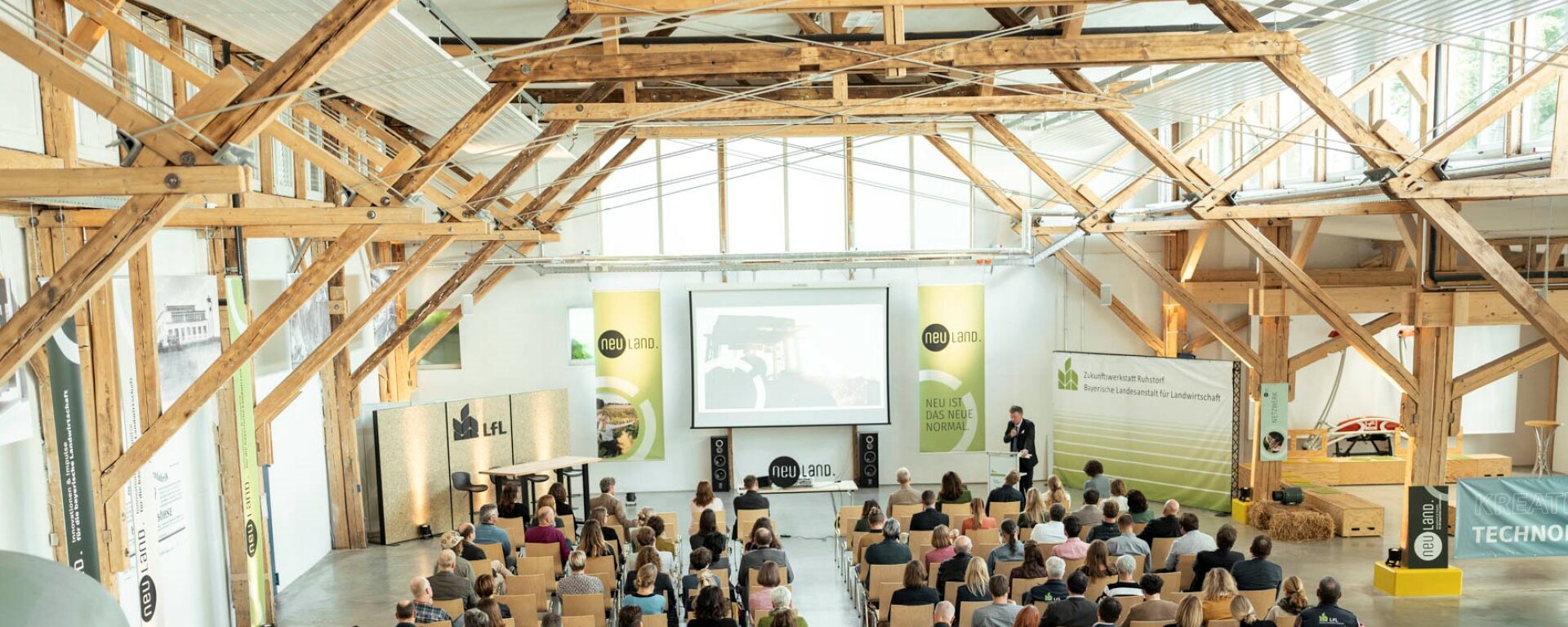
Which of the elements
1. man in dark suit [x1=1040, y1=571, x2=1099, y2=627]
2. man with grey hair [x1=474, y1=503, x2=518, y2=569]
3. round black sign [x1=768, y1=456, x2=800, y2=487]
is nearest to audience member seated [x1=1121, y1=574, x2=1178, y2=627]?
man in dark suit [x1=1040, y1=571, x2=1099, y2=627]

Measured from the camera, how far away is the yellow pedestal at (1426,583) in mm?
9422

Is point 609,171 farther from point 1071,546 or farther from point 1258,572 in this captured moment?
point 1258,572

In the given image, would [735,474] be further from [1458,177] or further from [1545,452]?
[1545,452]

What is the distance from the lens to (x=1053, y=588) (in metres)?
6.88

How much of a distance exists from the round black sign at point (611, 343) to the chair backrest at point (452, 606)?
7057 millimetres

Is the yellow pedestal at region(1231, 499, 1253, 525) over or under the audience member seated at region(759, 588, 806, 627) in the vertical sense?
under

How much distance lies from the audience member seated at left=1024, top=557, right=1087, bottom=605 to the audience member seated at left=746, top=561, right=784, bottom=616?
1632 mm

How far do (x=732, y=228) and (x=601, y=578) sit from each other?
718 centimetres

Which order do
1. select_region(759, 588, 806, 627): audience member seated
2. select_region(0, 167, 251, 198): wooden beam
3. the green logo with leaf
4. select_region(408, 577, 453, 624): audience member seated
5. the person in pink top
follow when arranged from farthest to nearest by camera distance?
the green logo with leaf, the person in pink top, select_region(408, 577, 453, 624): audience member seated, select_region(759, 588, 806, 627): audience member seated, select_region(0, 167, 251, 198): wooden beam

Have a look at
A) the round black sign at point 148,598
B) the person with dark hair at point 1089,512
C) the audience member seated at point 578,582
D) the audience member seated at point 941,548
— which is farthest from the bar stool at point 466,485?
the person with dark hair at point 1089,512

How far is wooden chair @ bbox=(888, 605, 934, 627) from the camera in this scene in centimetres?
689

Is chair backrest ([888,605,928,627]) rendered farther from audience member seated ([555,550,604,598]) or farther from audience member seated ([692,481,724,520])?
audience member seated ([692,481,724,520])

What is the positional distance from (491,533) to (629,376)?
547 cm

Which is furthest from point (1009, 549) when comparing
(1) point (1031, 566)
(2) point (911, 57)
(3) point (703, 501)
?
(2) point (911, 57)
